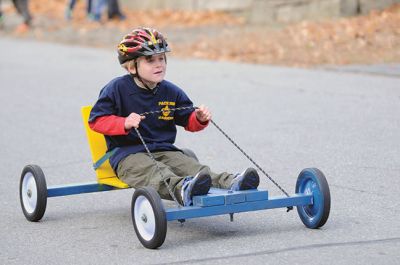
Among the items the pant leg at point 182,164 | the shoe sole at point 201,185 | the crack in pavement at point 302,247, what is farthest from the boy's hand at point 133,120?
the crack in pavement at point 302,247

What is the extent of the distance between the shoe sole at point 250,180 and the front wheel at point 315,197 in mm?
328

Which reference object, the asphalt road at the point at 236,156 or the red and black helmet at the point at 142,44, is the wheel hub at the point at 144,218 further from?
the red and black helmet at the point at 142,44

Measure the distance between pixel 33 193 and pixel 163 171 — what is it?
0.95 metres

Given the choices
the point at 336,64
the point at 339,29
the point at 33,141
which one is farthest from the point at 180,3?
the point at 33,141

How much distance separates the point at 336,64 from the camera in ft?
42.4

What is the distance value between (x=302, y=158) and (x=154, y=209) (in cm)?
305

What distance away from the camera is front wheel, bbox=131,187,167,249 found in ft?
16.2

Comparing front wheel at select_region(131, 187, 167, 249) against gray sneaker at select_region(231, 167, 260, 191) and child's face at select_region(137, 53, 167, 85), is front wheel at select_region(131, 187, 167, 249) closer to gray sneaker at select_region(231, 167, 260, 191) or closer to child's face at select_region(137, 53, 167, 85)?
gray sneaker at select_region(231, 167, 260, 191)

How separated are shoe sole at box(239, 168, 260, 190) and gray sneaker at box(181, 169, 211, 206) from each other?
22cm

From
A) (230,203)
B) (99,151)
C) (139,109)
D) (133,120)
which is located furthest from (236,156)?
(230,203)

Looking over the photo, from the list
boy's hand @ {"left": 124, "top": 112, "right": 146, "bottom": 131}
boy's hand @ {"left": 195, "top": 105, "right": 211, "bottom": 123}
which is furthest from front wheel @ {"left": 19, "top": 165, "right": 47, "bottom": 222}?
boy's hand @ {"left": 195, "top": 105, "right": 211, "bottom": 123}

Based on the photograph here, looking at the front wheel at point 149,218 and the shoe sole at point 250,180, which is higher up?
the shoe sole at point 250,180

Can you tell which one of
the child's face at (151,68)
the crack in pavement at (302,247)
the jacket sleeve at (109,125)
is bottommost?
the crack in pavement at (302,247)

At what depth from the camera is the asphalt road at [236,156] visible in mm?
5145
